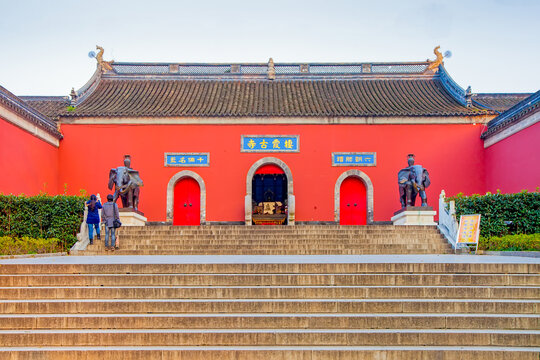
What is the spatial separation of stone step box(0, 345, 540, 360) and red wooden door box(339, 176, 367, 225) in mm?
11523

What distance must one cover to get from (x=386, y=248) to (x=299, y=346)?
6.17m

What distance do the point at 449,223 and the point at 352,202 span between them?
5.09 meters

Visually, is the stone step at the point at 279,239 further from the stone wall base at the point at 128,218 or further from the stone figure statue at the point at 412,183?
the stone figure statue at the point at 412,183

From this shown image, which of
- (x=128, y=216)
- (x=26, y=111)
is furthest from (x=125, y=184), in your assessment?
Result: (x=26, y=111)

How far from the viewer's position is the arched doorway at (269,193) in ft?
53.5

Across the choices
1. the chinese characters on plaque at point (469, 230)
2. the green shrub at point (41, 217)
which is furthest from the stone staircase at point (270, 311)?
the green shrub at point (41, 217)

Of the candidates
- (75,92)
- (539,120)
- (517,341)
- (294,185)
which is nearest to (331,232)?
(294,185)

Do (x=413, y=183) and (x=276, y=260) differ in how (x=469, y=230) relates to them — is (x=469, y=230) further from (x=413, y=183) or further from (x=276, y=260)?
(x=276, y=260)

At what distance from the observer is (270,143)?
55.6 feet

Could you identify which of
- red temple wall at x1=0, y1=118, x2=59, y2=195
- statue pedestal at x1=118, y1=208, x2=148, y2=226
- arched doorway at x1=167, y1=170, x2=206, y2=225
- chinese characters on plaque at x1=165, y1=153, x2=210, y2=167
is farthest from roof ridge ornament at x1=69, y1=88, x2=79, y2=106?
statue pedestal at x1=118, y1=208, x2=148, y2=226

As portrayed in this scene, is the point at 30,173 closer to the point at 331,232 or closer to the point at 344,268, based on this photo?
the point at 331,232

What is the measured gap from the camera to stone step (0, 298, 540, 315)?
20.0ft

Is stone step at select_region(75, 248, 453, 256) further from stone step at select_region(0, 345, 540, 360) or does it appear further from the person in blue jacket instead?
stone step at select_region(0, 345, 540, 360)

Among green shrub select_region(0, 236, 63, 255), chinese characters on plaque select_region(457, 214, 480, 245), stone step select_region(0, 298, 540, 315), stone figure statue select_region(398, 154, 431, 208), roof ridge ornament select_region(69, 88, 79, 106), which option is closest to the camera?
stone step select_region(0, 298, 540, 315)
